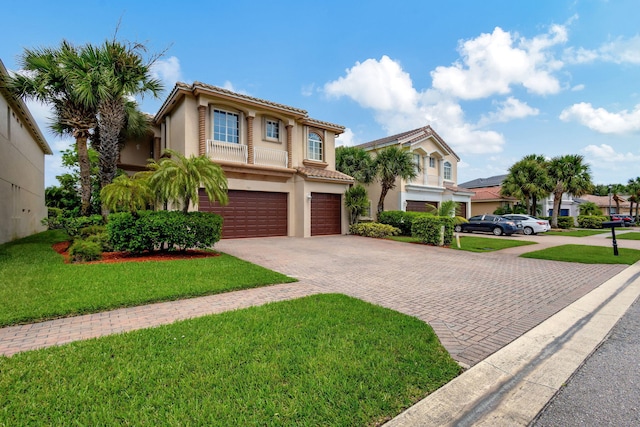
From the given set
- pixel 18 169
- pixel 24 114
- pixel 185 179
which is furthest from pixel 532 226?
pixel 24 114

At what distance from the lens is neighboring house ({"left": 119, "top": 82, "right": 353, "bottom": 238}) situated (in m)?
15.6

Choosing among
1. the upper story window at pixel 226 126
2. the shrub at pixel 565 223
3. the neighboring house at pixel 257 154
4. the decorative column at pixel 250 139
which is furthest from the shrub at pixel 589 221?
the upper story window at pixel 226 126

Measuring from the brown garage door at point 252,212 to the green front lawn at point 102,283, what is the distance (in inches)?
276

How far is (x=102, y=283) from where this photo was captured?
6445 millimetres

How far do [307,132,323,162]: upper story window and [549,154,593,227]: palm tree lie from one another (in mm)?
24074

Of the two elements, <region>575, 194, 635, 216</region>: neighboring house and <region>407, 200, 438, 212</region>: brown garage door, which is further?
<region>575, 194, 635, 216</region>: neighboring house

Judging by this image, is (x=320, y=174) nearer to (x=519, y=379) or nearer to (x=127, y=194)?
(x=127, y=194)

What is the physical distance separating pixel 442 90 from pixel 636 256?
12.8 meters

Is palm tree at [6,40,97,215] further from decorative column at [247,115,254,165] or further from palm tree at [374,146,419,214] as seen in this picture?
palm tree at [374,146,419,214]

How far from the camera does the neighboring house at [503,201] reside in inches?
1421

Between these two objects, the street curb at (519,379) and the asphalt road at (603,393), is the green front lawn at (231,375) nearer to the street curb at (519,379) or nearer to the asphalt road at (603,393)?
the street curb at (519,379)

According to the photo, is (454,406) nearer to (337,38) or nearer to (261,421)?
(261,421)

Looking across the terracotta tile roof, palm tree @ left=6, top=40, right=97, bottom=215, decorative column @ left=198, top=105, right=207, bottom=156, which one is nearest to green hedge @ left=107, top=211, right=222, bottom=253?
palm tree @ left=6, top=40, right=97, bottom=215

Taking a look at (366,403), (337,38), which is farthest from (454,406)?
(337,38)
